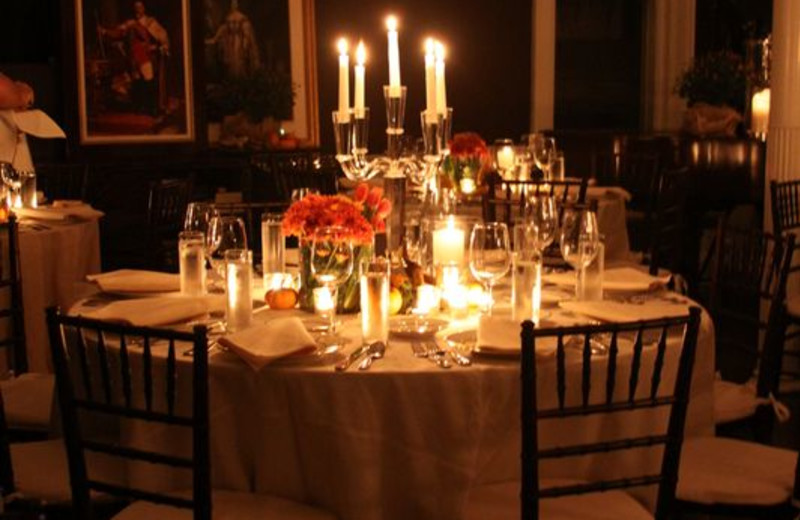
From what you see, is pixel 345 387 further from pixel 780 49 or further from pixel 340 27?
pixel 340 27

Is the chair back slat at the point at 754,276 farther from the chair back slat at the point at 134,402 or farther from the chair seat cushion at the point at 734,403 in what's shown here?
the chair back slat at the point at 134,402

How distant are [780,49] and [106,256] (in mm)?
4395

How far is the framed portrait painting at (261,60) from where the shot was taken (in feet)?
26.7

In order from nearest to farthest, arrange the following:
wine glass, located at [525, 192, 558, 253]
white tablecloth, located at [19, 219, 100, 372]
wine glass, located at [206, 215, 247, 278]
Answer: wine glass, located at [206, 215, 247, 278] → wine glass, located at [525, 192, 558, 253] → white tablecloth, located at [19, 219, 100, 372]

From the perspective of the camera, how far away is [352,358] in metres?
2.61

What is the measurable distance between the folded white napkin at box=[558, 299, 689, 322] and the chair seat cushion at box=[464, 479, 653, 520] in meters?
0.50

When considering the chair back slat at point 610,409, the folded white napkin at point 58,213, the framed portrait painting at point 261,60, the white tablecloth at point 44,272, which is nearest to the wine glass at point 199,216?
the chair back slat at point 610,409

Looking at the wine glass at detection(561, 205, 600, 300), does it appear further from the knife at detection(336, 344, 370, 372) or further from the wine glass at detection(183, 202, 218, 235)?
the wine glass at detection(183, 202, 218, 235)

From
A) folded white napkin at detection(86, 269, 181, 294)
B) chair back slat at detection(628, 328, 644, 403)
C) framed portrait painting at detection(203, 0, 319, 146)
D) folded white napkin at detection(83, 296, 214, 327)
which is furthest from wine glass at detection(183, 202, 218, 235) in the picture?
framed portrait painting at detection(203, 0, 319, 146)

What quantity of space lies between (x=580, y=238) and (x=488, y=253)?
343 mm

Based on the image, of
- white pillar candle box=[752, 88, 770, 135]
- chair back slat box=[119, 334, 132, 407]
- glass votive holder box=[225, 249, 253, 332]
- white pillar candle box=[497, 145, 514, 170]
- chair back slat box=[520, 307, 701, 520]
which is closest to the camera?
chair back slat box=[520, 307, 701, 520]

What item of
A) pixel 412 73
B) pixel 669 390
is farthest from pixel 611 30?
pixel 669 390

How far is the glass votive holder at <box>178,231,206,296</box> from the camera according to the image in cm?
330

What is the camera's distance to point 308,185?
607cm
